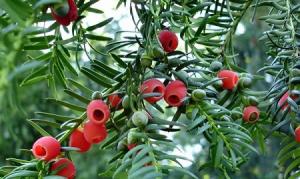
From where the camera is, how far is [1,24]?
0.36m

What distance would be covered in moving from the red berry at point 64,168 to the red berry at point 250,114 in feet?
0.58

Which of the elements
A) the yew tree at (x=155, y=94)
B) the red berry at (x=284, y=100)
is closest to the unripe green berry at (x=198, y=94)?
the yew tree at (x=155, y=94)

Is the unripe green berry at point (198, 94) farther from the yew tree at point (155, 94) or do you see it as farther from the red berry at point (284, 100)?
the red berry at point (284, 100)

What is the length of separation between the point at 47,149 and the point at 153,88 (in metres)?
0.09

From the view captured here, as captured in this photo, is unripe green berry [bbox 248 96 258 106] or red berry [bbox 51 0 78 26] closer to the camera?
red berry [bbox 51 0 78 26]

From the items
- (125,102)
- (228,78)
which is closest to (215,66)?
(228,78)

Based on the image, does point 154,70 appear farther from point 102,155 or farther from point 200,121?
point 102,155

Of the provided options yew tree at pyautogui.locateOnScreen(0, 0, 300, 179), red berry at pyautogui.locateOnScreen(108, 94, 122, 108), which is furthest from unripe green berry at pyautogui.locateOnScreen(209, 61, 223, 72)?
red berry at pyautogui.locateOnScreen(108, 94, 122, 108)

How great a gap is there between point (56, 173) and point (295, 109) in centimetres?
21

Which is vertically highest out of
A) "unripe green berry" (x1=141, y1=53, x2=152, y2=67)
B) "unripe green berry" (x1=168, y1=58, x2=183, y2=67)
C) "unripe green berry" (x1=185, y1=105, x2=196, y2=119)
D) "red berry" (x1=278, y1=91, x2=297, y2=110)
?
"unripe green berry" (x1=141, y1=53, x2=152, y2=67)

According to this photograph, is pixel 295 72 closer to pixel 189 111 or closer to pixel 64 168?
pixel 189 111

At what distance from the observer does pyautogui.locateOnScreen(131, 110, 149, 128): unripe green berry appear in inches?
15.9

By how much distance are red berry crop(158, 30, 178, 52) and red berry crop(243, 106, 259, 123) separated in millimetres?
94

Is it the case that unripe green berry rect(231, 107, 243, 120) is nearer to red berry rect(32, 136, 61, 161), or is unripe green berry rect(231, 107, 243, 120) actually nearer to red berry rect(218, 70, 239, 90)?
red berry rect(218, 70, 239, 90)
